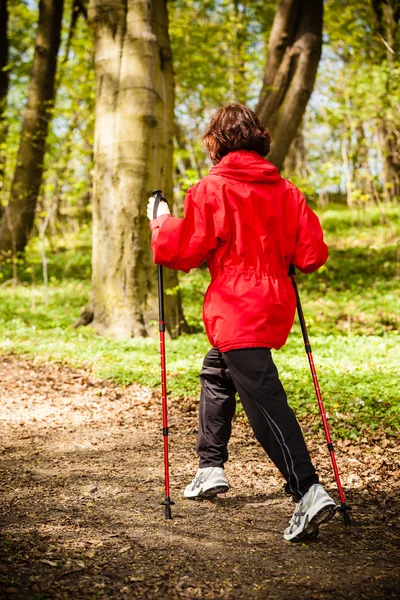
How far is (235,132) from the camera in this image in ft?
11.2

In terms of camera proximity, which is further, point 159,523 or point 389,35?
point 389,35

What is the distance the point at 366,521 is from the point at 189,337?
5.30 meters

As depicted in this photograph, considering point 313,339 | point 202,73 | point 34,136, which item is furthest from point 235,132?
point 202,73

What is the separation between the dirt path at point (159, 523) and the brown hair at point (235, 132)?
7.10 ft

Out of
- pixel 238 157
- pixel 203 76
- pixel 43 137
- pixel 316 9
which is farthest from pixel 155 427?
pixel 203 76

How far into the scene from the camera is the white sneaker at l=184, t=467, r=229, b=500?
3.68m

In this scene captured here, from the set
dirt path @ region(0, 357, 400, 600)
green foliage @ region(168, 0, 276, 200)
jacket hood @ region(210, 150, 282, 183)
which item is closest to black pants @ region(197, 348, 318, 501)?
dirt path @ region(0, 357, 400, 600)

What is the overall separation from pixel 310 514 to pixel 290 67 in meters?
9.28

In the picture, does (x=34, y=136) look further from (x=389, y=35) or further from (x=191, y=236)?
(x=191, y=236)

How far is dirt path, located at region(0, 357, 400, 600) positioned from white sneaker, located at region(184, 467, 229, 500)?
0.26 ft

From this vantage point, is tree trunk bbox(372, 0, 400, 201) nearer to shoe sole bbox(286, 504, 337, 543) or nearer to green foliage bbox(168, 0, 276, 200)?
green foliage bbox(168, 0, 276, 200)

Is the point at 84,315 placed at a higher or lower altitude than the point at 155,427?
higher

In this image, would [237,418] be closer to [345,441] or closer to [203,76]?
[345,441]

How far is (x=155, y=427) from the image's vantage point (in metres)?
5.50
